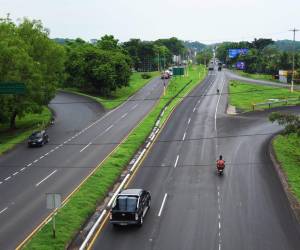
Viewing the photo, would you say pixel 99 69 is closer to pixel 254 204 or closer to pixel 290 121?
pixel 290 121

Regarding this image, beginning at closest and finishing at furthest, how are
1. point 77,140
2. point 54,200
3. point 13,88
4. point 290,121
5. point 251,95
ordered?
point 54,200, point 290,121, point 13,88, point 77,140, point 251,95

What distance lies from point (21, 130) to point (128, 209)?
3852 centimetres

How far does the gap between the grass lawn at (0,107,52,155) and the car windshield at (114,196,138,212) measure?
24.2 m

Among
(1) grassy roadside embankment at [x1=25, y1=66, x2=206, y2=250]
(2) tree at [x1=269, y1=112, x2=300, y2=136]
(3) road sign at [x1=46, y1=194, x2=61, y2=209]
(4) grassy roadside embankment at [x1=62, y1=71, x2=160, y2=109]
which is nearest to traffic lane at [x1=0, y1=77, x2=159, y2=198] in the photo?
(1) grassy roadside embankment at [x1=25, y1=66, x2=206, y2=250]

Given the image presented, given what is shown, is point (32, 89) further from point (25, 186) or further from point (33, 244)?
point (33, 244)

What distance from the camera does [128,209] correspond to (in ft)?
80.8

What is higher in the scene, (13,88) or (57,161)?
(13,88)

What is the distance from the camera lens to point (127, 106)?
7469 cm

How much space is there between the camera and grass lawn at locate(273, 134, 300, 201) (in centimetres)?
3269

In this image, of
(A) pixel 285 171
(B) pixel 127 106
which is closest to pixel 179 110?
(B) pixel 127 106

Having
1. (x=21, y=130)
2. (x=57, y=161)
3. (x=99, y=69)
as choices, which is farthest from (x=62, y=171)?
(x=99, y=69)

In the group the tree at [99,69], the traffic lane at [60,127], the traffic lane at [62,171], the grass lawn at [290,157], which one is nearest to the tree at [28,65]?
the traffic lane at [60,127]

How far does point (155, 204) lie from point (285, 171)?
12.1 meters

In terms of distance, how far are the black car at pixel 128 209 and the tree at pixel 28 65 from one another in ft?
106
